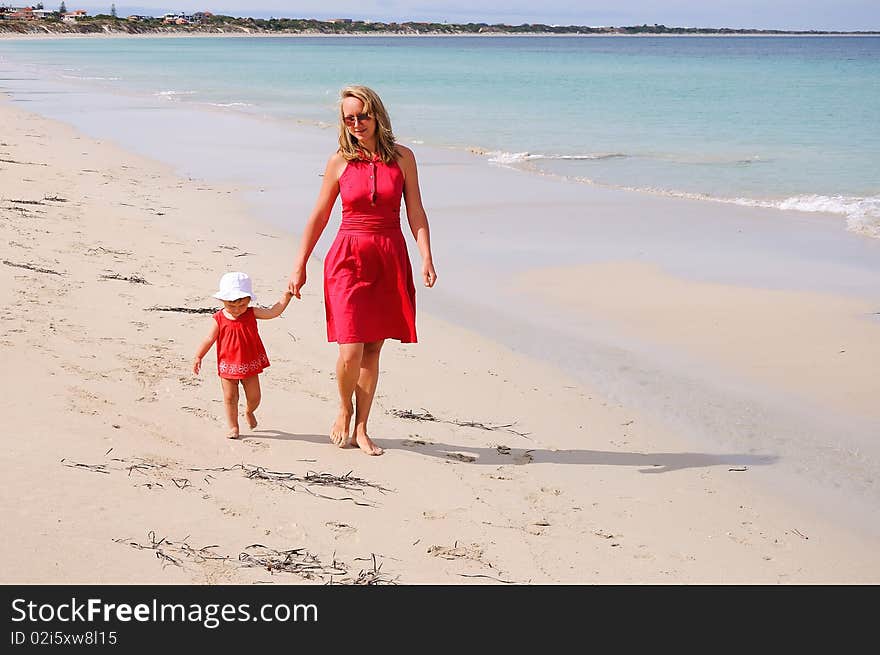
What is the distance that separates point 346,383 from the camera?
16.2ft

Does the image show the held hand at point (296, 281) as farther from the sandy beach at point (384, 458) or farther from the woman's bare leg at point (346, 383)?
the sandy beach at point (384, 458)

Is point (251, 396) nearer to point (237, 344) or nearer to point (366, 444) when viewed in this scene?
point (237, 344)

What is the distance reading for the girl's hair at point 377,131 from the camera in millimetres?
4578

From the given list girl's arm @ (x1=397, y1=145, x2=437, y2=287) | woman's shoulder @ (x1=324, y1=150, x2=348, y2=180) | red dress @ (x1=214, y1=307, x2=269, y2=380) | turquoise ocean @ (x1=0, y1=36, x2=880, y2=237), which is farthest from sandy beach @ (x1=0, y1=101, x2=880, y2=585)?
turquoise ocean @ (x1=0, y1=36, x2=880, y2=237)

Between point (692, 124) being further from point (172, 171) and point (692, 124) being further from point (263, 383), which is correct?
point (263, 383)

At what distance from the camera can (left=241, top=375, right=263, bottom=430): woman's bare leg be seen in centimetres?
503

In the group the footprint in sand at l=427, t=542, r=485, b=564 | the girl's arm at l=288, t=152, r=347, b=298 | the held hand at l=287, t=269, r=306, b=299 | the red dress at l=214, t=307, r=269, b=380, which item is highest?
the girl's arm at l=288, t=152, r=347, b=298

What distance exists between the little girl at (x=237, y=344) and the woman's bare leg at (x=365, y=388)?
1.60 ft

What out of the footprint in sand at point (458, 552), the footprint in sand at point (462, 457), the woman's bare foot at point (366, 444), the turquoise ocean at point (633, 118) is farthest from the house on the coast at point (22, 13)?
→ the footprint in sand at point (458, 552)

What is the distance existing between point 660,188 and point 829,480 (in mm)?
10838

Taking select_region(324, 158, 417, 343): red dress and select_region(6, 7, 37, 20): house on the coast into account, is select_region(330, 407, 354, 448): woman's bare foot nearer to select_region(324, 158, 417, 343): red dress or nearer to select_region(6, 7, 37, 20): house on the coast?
select_region(324, 158, 417, 343): red dress

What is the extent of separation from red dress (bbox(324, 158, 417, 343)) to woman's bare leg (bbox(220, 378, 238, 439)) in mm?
584

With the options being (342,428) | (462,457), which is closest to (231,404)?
(342,428)
